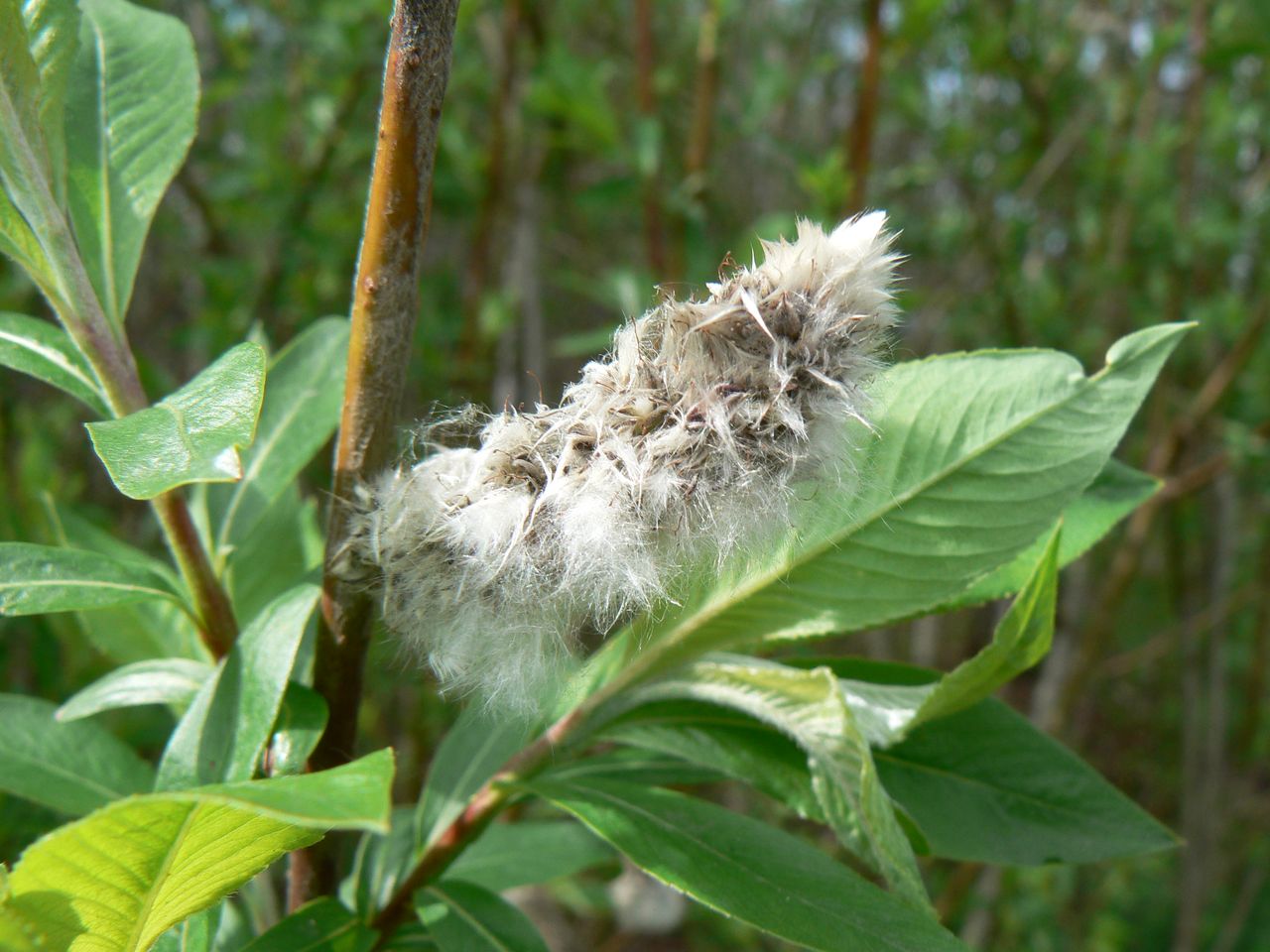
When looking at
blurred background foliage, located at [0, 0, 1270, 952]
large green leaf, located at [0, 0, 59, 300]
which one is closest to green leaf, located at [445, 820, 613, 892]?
large green leaf, located at [0, 0, 59, 300]

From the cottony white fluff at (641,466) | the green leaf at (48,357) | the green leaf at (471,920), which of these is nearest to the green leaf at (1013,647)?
the cottony white fluff at (641,466)

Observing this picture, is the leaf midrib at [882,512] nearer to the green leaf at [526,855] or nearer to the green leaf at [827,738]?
the green leaf at [827,738]

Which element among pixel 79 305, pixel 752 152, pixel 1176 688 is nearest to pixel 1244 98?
pixel 752 152

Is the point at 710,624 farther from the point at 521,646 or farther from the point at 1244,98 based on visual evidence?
the point at 1244,98

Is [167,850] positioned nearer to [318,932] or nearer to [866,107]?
[318,932]

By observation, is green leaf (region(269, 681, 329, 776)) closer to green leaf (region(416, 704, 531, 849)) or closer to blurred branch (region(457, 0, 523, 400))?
green leaf (region(416, 704, 531, 849))
